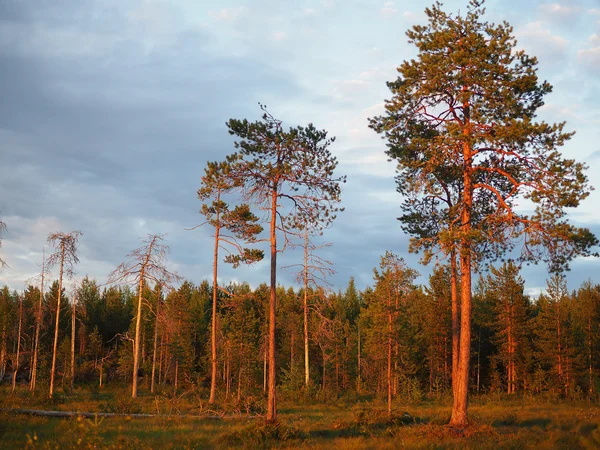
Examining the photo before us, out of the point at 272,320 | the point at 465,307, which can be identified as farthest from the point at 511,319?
the point at 272,320

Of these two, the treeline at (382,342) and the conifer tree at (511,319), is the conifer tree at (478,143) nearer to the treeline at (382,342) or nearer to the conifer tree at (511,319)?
the treeline at (382,342)

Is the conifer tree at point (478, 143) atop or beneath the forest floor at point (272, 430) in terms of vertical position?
atop

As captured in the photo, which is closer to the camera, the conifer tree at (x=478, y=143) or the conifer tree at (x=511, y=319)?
the conifer tree at (x=478, y=143)

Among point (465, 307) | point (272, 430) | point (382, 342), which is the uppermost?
point (465, 307)

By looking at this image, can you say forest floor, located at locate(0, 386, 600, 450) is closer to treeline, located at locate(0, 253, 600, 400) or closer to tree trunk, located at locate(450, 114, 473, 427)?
tree trunk, located at locate(450, 114, 473, 427)

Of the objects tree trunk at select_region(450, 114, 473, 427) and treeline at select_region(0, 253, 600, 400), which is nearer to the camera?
tree trunk at select_region(450, 114, 473, 427)

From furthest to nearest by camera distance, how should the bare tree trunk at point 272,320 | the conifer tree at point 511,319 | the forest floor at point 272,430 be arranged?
the conifer tree at point 511,319, the bare tree trunk at point 272,320, the forest floor at point 272,430

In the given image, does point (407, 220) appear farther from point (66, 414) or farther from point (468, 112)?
point (66, 414)

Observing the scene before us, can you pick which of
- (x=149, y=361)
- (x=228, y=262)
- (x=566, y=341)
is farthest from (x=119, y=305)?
(x=566, y=341)

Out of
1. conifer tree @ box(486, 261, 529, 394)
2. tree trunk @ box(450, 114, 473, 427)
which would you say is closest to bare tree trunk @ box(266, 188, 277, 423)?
tree trunk @ box(450, 114, 473, 427)

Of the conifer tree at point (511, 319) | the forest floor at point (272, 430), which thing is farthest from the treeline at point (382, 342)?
the forest floor at point (272, 430)

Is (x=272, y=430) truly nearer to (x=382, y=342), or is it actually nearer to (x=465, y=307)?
(x=465, y=307)

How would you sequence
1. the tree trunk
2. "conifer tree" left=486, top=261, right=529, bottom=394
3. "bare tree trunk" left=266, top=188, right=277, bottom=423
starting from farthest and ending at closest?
"conifer tree" left=486, top=261, right=529, bottom=394
"bare tree trunk" left=266, top=188, right=277, bottom=423
the tree trunk

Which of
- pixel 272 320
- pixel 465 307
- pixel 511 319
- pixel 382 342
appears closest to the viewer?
pixel 465 307
